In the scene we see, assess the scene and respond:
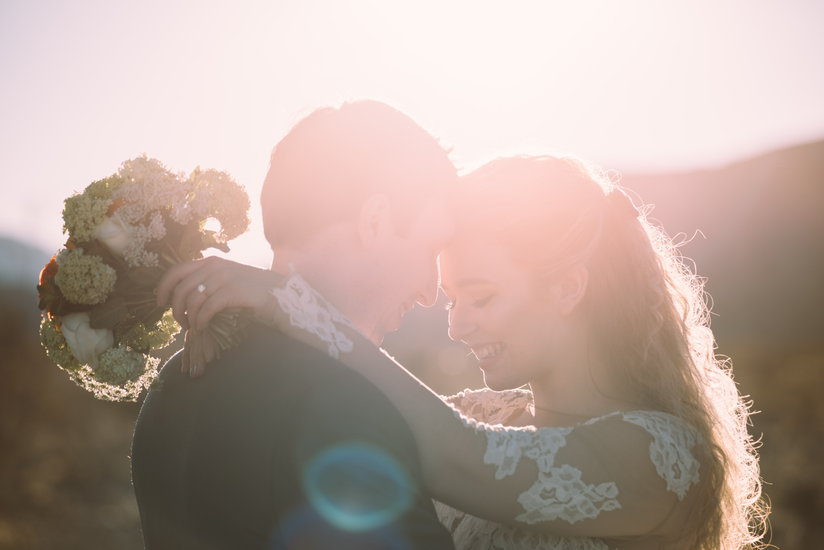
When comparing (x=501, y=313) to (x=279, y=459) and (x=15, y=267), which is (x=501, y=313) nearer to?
(x=279, y=459)

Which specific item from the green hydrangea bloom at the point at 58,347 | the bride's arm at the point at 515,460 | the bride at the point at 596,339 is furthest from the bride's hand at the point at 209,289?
the bride at the point at 596,339

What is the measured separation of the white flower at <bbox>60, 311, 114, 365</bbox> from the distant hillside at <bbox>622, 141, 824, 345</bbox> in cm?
2836

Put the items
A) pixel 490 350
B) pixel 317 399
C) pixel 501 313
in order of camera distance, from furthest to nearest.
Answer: pixel 490 350, pixel 501 313, pixel 317 399

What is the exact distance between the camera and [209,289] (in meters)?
2.79

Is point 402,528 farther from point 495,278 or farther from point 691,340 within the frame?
point 691,340

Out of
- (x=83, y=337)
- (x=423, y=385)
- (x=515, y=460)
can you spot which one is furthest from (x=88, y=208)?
(x=515, y=460)

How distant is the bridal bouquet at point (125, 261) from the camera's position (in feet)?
9.65

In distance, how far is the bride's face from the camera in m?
4.12

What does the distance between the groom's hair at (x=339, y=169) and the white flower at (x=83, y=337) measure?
86cm

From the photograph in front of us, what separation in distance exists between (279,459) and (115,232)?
4.07 ft

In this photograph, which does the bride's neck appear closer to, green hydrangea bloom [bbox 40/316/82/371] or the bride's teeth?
the bride's teeth

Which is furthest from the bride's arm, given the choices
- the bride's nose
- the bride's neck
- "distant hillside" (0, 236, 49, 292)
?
"distant hillside" (0, 236, 49, 292)

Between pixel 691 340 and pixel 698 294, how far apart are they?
54 centimetres

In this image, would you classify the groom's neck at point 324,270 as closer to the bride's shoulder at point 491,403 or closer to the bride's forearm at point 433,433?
the bride's forearm at point 433,433
